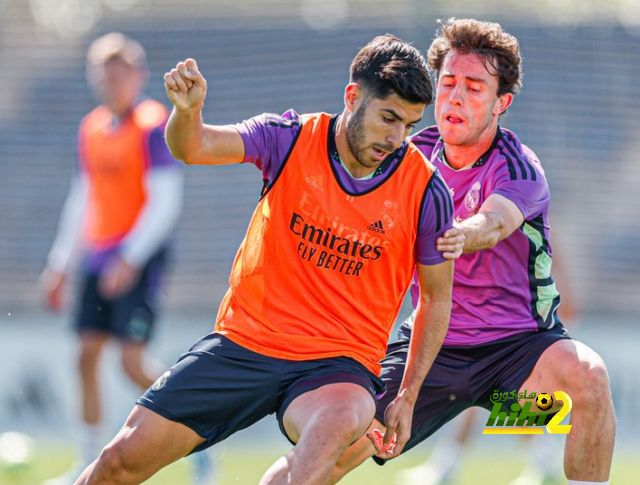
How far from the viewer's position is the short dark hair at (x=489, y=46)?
5.74 meters

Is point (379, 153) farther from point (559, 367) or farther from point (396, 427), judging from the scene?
point (559, 367)

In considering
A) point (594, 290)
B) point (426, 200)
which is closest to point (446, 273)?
point (426, 200)

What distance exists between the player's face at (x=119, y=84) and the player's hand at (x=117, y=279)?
1220 millimetres

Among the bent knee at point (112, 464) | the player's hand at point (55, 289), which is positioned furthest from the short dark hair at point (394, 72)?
the player's hand at point (55, 289)

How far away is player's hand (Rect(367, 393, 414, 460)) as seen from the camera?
199 inches

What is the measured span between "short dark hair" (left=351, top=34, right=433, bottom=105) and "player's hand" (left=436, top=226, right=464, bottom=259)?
1.83ft

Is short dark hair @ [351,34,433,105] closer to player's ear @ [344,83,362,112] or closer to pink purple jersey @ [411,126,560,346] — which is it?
player's ear @ [344,83,362,112]

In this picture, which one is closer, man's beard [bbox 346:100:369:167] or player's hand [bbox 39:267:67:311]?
A: man's beard [bbox 346:100:369:167]

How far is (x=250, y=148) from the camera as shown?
4.88 meters

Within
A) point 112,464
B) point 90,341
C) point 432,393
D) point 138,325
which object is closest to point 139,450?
point 112,464

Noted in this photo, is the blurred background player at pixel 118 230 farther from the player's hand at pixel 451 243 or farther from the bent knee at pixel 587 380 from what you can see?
the player's hand at pixel 451 243

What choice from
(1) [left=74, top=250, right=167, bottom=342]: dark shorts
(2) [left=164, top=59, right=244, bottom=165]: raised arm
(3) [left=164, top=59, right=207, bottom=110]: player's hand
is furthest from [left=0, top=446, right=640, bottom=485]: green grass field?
(3) [left=164, top=59, right=207, bottom=110]: player's hand

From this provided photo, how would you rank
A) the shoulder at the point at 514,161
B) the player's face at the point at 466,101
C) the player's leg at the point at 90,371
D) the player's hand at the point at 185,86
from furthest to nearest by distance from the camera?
the player's leg at the point at 90,371, the player's face at the point at 466,101, the shoulder at the point at 514,161, the player's hand at the point at 185,86

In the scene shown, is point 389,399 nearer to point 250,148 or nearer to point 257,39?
point 250,148
